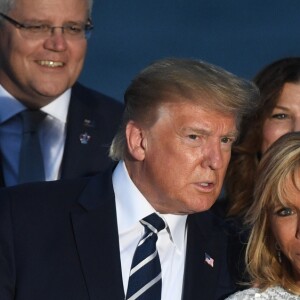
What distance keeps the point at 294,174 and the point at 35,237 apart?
2.44 ft

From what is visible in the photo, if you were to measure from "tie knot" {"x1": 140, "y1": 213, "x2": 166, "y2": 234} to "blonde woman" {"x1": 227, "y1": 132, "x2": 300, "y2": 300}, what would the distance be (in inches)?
11.0

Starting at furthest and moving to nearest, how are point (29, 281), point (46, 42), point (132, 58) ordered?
1. point (132, 58)
2. point (46, 42)
3. point (29, 281)

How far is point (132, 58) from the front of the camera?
776 centimetres

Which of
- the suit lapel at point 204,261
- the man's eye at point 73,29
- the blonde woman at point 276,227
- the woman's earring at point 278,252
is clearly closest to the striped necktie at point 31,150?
the man's eye at point 73,29

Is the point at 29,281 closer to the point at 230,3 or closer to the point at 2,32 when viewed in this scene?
the point at 2,32

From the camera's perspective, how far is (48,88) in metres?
5.53

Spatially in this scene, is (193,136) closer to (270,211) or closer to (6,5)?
(270,211)

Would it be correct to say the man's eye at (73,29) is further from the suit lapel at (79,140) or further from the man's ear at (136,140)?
the man's ear at (136,140)

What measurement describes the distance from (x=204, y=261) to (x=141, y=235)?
0.21 metres

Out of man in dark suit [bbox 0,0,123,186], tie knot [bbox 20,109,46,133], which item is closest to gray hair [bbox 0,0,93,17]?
man in dark suit [bbox 0,0,123,186]

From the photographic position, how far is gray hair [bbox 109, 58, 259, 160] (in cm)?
481

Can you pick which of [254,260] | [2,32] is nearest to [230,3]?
[2,32]

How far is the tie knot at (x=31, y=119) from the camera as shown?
5.54 m

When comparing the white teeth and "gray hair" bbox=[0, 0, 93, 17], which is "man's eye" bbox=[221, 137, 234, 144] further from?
"gray hair" bbox=[0, 0, 93, 17]
